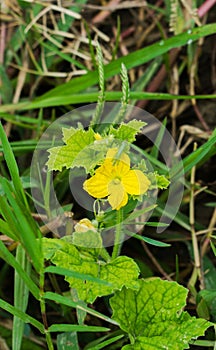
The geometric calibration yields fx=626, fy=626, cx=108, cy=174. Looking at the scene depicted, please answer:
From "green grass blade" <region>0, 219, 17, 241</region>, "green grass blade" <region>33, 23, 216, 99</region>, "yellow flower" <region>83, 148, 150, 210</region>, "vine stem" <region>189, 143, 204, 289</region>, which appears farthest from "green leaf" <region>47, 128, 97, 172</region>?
"green grass blade" <region>33, 23, 216, 99</region>

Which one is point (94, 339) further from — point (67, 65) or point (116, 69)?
point (67, 65)

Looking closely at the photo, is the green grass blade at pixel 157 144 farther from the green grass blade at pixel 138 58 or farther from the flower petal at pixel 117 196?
the flower petal at pixel 117 196

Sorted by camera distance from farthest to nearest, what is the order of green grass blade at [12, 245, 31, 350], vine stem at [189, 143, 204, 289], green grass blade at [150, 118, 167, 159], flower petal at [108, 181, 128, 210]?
green grass blade at [150, 118, 167, 159]
vine stem at [189, 143, 204, 289]
green grass blade at [12, 245, 31, 350]
flower petal at [108, 181, 128, 210]

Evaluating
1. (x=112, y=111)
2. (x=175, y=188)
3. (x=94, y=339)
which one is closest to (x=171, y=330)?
(x=94, y=339)

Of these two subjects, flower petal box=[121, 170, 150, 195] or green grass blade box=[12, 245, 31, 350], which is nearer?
flower petal box=[121, 170, 150, 195]

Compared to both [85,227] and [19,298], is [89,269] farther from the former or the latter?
[19,298]

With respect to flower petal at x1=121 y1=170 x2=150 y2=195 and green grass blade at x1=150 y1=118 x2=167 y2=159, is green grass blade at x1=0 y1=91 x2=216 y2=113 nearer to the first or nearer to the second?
green grass blade at x1=150 y1=118 x2=167 y2=159
